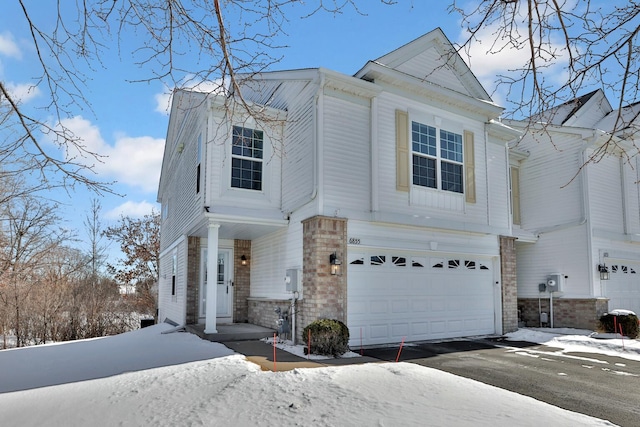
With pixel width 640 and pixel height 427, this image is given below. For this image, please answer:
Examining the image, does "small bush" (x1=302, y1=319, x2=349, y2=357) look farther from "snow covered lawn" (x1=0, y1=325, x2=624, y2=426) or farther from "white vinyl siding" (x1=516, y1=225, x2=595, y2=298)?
"white vinyl siding" (x1=516, y1=225, x2=595, y2=298)

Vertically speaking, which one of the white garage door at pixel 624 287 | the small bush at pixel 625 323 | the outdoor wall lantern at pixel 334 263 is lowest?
the small bush at pixel 625 323

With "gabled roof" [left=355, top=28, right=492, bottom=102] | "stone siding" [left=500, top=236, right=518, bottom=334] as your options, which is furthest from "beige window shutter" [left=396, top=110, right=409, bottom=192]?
"stone siding" [left=500, top=236, right=518, bottom=334]

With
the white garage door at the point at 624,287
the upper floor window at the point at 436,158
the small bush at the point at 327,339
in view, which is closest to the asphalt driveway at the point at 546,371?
the small bush at the point at 327,339

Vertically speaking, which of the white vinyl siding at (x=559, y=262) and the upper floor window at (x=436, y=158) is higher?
the upper floor window at (x=436, y=158)

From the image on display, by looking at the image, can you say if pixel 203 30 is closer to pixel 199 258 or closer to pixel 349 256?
pixel 349 256

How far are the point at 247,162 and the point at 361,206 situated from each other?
329 centimetres

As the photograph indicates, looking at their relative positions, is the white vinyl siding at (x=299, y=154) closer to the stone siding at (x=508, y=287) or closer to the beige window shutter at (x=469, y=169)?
the beige window shutter at (x=469, y=169)

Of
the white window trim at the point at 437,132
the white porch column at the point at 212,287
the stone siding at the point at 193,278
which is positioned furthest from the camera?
the stone siding at the point at 193,278

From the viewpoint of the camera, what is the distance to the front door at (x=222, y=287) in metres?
13.0

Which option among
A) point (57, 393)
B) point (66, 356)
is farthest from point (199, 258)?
point (57, 393)

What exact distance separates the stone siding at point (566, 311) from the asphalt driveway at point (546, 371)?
4311mm

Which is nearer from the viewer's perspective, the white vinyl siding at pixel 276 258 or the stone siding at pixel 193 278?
the white vinyl siding at pixel 276 258

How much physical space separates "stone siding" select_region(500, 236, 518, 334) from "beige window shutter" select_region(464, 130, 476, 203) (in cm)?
185

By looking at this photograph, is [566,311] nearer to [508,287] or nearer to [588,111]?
[508,287]
